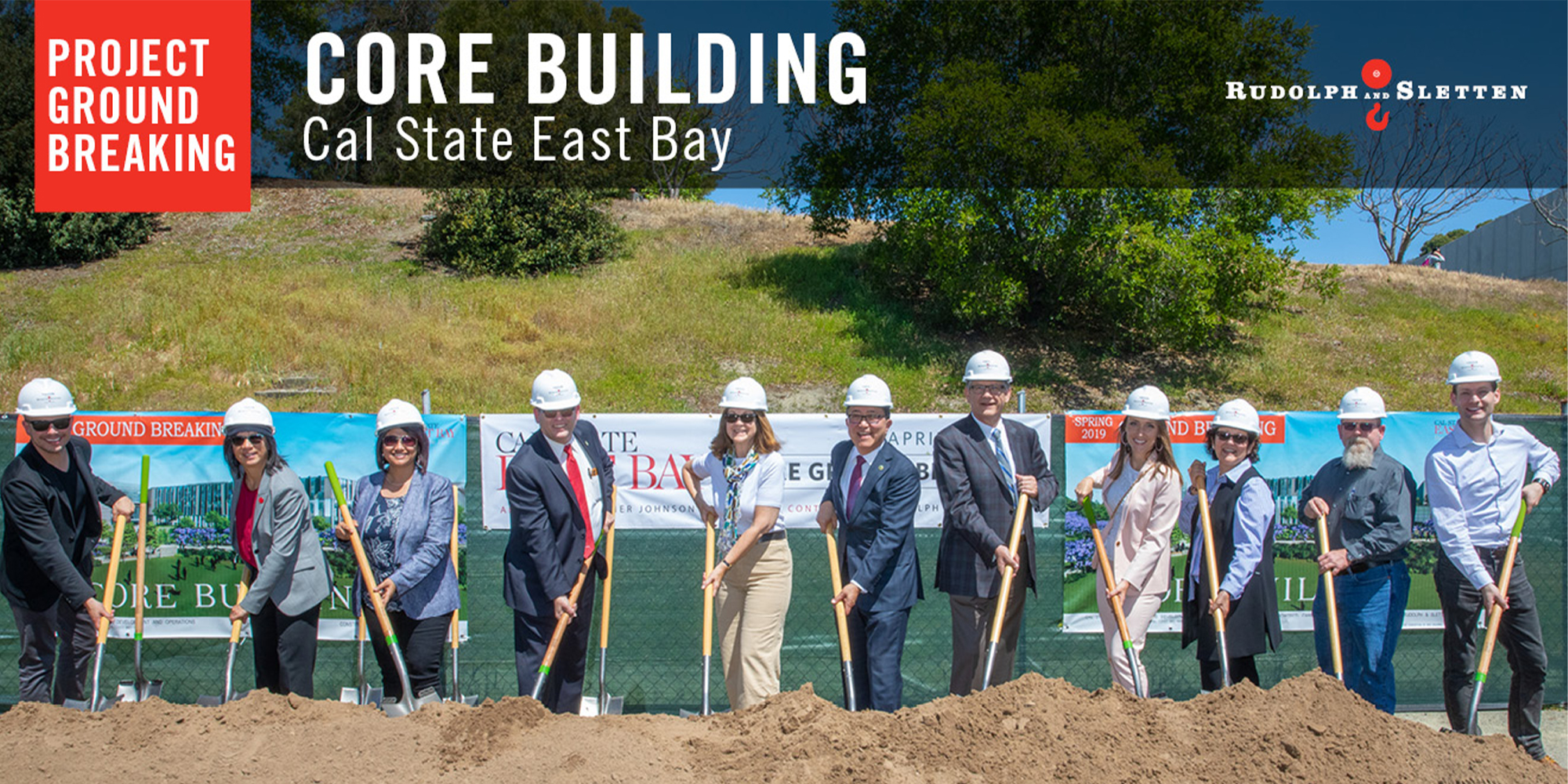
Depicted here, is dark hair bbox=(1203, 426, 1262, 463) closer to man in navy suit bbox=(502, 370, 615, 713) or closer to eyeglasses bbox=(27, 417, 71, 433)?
man in navy suit bbox=(502, 370, 615, 713)

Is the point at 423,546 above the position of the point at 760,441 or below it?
below

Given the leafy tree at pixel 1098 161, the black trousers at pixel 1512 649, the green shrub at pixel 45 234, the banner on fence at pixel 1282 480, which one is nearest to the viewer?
the black trousers at pixel 1512 649

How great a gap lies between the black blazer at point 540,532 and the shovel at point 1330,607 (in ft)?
12.6

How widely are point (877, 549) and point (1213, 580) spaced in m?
1.74

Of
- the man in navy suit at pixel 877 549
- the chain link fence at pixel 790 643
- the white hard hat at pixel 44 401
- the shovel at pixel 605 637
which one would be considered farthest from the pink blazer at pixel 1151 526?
the white hard hat at pixel 44 401

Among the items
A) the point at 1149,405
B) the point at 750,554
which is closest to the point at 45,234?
the point at 750,554

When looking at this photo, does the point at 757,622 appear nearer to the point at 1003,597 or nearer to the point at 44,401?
the point at 1003,597

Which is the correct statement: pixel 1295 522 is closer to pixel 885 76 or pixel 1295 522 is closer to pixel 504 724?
pixel 504 724

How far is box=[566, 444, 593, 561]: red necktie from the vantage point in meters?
5.27

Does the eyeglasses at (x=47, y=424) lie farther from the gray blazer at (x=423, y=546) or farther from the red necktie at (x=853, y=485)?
the red necktie at (x=853, y=485)

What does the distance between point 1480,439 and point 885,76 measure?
61.0ft

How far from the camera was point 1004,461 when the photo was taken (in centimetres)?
550

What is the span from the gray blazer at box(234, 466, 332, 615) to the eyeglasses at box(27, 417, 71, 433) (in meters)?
1.20

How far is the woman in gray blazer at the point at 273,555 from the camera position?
5.06 m
